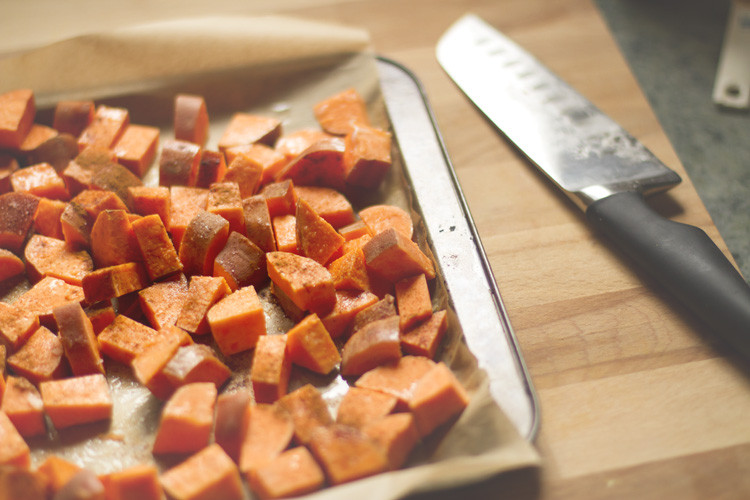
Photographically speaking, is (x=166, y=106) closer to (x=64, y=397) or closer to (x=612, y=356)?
(x=64, y=397)

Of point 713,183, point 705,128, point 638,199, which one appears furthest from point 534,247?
point 705,128

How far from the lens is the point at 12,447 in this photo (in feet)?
4.00

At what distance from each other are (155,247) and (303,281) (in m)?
0.39

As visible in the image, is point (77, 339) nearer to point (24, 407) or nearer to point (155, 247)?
point (24, 407)

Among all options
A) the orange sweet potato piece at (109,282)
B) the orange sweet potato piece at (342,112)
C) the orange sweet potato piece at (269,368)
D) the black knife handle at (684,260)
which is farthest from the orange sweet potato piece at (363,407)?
the orange sweet potato piece at (342,112)

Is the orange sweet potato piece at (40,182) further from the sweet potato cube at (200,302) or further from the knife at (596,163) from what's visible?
the knife at (596,163)

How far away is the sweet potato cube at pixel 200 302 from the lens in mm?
1443

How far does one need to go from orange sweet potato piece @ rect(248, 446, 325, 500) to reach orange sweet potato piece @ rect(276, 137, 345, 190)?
785 millimetres

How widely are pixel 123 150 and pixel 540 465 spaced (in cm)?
141

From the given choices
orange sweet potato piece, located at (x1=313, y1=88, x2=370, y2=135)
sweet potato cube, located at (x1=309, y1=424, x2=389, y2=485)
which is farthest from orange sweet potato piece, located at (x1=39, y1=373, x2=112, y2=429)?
orange sweet potato piece, located at (x1=313, y1=88, x2=370, y2=135)

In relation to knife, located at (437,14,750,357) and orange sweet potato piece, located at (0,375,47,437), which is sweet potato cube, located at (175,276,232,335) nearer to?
orange sweet potato piece, located at (0,375,47,437)

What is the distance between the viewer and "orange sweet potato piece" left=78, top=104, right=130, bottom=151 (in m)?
1.82

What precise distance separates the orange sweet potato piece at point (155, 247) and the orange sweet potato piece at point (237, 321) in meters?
0.19

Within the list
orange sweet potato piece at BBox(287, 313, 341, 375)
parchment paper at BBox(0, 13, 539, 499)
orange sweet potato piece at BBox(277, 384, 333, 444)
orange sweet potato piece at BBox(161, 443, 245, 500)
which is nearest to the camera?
orange sweet potato piece at BBox(161, 443, 245, 500)
